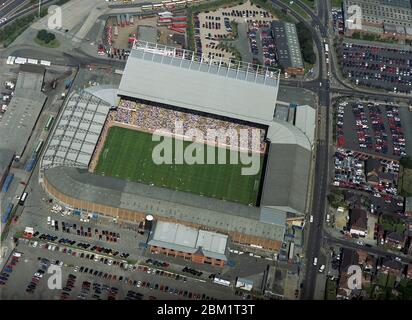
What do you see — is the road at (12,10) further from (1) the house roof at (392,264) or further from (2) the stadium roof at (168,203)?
(1) the house roof at (392,264)

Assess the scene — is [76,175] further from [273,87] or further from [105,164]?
[273,87]

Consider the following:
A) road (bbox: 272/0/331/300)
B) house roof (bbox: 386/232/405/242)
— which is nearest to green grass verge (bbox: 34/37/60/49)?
road (bbox: 272/0/331/300)

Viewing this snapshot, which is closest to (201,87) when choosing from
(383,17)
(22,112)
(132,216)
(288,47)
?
(288,47)

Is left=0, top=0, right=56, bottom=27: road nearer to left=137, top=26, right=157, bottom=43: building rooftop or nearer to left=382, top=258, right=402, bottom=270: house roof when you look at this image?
left=137, top=26, right=157, bottom=43: building rooftop

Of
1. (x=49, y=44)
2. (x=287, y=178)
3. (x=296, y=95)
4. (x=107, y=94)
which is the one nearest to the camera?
(x=287, y=178)

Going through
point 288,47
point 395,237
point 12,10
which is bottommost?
point 395,237

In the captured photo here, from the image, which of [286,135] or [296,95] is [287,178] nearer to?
[286,135]

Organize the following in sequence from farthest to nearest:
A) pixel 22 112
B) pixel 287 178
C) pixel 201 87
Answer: pixel 201 87 < pixel 22 112 < pixel 287 178
